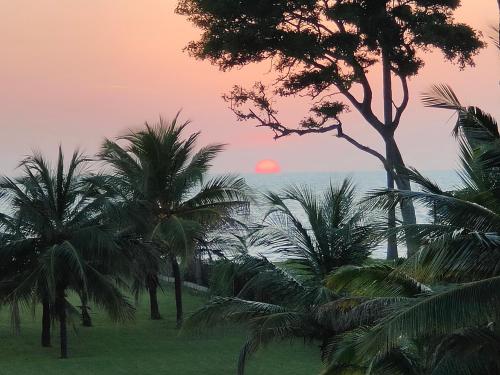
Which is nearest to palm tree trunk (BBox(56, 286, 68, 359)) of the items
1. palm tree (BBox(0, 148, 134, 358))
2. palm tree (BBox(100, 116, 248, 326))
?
palm tree (BBox(0, 148, 134, 358))

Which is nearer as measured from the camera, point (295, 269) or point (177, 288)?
point (295, 269)

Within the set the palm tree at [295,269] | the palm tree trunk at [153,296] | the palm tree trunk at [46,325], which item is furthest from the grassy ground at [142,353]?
the palm tree at [295,269]

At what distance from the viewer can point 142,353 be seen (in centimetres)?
2161

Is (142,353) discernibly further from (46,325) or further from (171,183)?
(171,183)

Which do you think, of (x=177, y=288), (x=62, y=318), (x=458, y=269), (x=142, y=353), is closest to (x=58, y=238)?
(x=62, y=318)

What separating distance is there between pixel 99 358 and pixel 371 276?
11.2 metres

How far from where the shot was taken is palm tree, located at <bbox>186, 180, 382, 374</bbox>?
1495 centimetres

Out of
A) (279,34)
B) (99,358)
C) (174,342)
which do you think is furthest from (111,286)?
(279,34)

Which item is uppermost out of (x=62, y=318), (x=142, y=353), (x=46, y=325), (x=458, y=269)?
(x=458, y=269)

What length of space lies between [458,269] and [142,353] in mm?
12883

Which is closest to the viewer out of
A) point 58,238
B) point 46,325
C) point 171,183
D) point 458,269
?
point 458,269

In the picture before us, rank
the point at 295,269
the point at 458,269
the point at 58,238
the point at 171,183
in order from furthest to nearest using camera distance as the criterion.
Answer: the point at 171,183
the point at 58,238
the point at 295,269
the point at 458,269

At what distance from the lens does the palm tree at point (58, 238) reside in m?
20.6

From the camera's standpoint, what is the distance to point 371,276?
1135 cm
